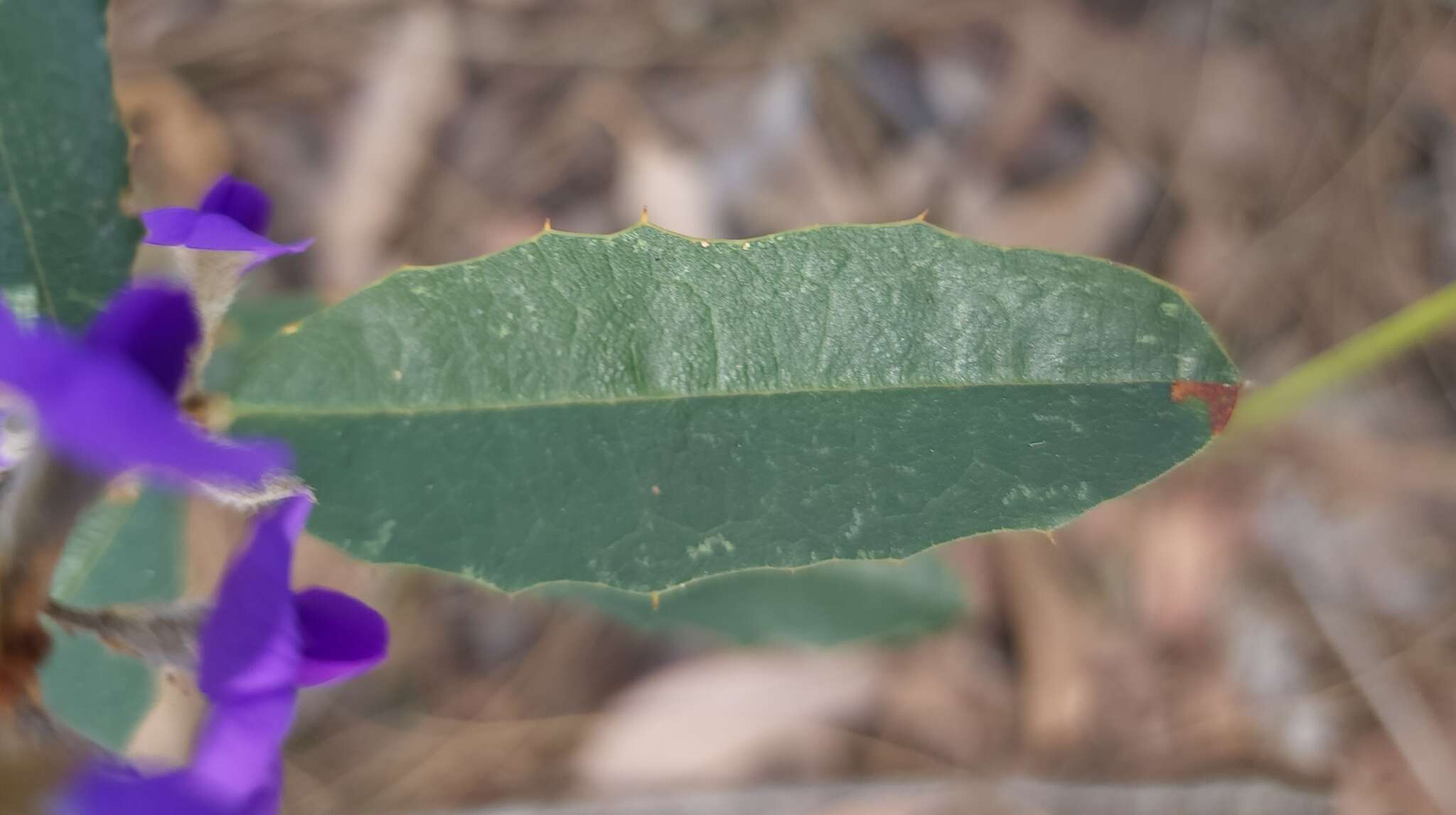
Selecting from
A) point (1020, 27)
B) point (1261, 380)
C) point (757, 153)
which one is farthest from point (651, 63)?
point (1261, 380)

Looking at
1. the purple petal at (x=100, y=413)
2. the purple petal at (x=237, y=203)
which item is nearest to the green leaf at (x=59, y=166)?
the purple petal at (x=237, y=203)

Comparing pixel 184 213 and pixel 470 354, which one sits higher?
pixel 184 213

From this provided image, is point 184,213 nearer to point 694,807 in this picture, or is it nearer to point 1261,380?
point 694,807

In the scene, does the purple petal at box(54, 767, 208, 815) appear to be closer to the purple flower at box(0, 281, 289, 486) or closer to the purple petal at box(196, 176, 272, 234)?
the purple flower at box(0, 281, 289, 486)

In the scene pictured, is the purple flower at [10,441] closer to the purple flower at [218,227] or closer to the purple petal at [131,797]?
the purple flower at [218,227]

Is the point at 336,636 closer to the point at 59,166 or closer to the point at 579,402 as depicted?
Answer: the point at 579,402

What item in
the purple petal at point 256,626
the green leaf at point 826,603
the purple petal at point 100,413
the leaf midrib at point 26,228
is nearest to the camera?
the purple petal at point 100,413
